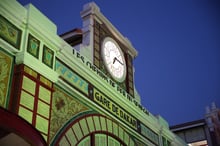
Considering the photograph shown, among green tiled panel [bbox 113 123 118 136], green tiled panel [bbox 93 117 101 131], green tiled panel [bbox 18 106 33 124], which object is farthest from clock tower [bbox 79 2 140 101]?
green tiled panel [bbox 18 106 33 124]

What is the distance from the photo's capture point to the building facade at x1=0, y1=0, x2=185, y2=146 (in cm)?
696

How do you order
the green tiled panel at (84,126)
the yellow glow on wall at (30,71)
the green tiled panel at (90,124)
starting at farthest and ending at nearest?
1. the green tiled panel at (90,124)
2. the green tiled panel at (84,126)
3. the yellow glow on wall at (30,71)

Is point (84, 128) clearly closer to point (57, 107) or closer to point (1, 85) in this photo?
point (57, 107)

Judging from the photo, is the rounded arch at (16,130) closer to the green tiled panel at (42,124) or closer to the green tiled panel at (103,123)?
the green tiled panel at (42,124)

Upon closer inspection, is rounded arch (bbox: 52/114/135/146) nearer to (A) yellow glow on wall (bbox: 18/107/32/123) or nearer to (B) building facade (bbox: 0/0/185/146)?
(B) building facade (bbox: 0/0/185/146)

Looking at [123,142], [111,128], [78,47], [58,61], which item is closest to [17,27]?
[58,61]

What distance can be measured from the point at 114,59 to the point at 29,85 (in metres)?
4.35

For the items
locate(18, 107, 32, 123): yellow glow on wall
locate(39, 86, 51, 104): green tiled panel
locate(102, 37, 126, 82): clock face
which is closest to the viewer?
locate(18, 107, 32, 123): yellow glow on wall

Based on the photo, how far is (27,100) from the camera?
7074 mm

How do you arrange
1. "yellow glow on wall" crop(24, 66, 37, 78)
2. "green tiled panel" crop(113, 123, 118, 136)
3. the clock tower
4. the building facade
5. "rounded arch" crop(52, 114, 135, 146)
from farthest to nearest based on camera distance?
the clock tower
"green tiled panel" crop(113, 123, 118, 136)
"rounded arch" crop(52, 114, 135, 146)
"yellow glow on wall" crop(24, 66, 37, 78)
the building facade

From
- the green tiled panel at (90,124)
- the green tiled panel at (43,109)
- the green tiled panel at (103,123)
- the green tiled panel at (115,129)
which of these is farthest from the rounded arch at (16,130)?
the green tiled panel at (115,129)

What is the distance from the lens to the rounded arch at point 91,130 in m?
7.99

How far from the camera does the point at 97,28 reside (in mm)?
10867

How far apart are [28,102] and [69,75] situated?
173cm
